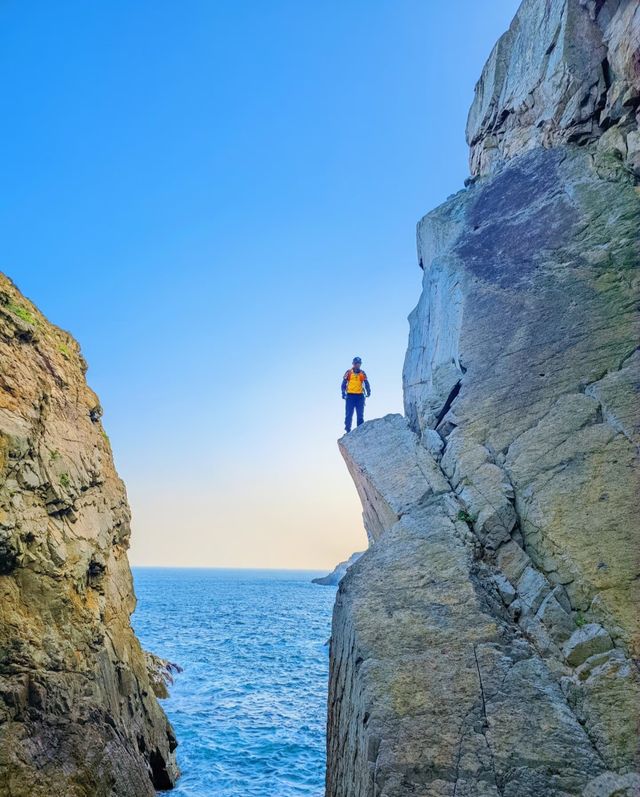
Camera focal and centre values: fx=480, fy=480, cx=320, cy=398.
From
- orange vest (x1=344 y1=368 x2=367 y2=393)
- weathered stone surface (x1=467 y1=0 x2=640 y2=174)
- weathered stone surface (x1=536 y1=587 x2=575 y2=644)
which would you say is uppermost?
weathered stone surface (x1=467 y1=0 x2=640 y2=174)

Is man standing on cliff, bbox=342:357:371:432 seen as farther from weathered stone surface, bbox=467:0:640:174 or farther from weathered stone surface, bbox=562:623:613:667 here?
weathered stone surface, bbox=562:623:613:667

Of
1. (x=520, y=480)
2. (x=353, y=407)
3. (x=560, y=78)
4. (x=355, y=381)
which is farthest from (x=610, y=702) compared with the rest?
(x=560, y=78)

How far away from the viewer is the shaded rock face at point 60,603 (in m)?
10.3

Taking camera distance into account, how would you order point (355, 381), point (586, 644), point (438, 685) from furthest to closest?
point (355, 381), point (586, 644), point (438, 685)

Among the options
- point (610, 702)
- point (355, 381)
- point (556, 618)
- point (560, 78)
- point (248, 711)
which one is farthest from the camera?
point (248, 711)

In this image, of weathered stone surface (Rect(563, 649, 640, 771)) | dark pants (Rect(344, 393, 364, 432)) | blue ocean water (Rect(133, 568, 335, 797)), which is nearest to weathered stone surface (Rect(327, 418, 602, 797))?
weathered stone surface (Rect(563, 649, 640, 771))

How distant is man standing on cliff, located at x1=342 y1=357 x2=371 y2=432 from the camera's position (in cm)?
1809

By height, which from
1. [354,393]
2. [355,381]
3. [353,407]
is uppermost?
[355,381]

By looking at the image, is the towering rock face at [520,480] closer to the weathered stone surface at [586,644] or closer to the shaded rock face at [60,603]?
the weathered stone surface at [586,644]

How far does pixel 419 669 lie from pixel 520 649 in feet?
5.37

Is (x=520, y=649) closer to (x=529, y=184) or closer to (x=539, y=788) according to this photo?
(x=539, y=788)

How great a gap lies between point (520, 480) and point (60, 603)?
11.3 meters

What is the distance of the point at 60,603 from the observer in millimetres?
11883

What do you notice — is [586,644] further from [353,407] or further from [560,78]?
[560,78]
